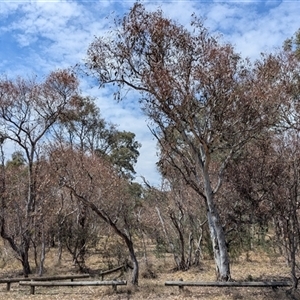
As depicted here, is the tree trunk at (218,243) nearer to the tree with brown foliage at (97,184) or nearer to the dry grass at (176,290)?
the dry grass at (176,290)

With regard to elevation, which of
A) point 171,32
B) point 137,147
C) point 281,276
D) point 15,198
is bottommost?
point 281,276

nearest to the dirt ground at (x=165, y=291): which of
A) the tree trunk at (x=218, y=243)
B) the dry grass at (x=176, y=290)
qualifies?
the dry grass at (x=176, y=290)

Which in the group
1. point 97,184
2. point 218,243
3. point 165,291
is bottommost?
point 165,291

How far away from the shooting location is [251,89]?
10.4 metres

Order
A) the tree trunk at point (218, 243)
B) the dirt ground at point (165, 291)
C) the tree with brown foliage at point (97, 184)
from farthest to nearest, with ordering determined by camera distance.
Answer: the tree with brown foliage at point (97, 184) < the tree trunk at point (218, 243) < the dirt ground at point (165, 291)

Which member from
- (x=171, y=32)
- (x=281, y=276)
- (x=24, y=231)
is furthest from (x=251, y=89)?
(x=24, y=231)

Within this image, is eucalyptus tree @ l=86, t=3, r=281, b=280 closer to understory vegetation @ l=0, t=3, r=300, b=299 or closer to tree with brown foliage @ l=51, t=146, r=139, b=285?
understory vegetation @ l=0, t=3, r=300, b=299

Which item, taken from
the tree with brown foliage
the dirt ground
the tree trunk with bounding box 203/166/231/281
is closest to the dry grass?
the dirt ground

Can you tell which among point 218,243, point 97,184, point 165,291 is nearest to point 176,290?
point 165,291

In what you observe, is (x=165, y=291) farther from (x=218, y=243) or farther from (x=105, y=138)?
(x=105, y=138)

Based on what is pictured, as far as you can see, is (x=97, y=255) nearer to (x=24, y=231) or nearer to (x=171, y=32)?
(x=24, y=231)

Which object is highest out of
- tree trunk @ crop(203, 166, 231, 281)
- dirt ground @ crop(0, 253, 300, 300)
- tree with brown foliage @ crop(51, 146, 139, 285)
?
tree with brown foliage @ crop(51, 146, 139, 285)

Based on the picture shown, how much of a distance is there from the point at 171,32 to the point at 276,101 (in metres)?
3.37

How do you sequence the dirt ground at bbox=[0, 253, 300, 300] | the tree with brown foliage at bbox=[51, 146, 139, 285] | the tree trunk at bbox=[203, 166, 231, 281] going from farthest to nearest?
the tree with brown foliage at bbox=[51, 146, 139, 285], the tree trunk at bbox=[203, 166, 231, 281], the dirt ground at bbox=[0, 253, 300, 300]
